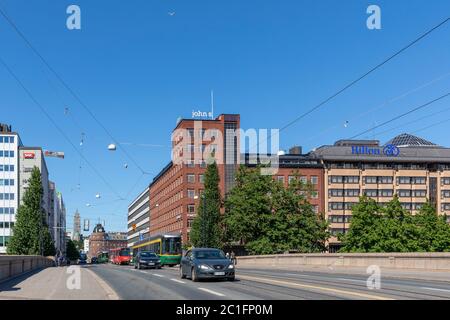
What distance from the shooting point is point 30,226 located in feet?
283

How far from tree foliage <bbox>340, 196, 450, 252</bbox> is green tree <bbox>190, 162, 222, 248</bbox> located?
69.3 feet

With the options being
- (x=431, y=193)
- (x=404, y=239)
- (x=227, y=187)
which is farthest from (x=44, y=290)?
(x=431, y=193)

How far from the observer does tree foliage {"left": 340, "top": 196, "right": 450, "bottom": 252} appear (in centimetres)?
8250

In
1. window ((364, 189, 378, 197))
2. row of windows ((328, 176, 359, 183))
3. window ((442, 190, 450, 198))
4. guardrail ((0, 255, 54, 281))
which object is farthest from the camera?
window ((442, 190, 450, 198))

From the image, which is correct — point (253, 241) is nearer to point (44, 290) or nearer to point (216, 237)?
point (216, 237)

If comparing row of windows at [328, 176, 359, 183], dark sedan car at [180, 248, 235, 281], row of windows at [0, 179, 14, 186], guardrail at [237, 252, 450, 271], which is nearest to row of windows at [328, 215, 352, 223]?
row of windows at [328, 176, 359, 183]

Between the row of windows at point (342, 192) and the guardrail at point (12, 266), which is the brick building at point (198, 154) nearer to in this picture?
the row of windows at point (342, 192)

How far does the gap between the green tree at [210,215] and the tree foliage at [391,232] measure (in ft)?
69.3

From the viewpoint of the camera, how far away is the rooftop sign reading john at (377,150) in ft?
400

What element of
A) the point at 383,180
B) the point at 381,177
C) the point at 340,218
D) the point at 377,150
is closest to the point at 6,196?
the point at 340,218

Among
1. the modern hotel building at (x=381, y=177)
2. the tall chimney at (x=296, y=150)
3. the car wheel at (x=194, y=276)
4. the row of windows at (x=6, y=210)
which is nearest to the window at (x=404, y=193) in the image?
the modern hotel building at (x=381, y=177)

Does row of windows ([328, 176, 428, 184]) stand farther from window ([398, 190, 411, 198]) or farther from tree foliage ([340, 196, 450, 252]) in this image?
tree foliage ([340, 196, 450, 252])

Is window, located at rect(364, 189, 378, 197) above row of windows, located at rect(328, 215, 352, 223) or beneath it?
above

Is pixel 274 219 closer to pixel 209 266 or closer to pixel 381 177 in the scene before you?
pixel 381 177
